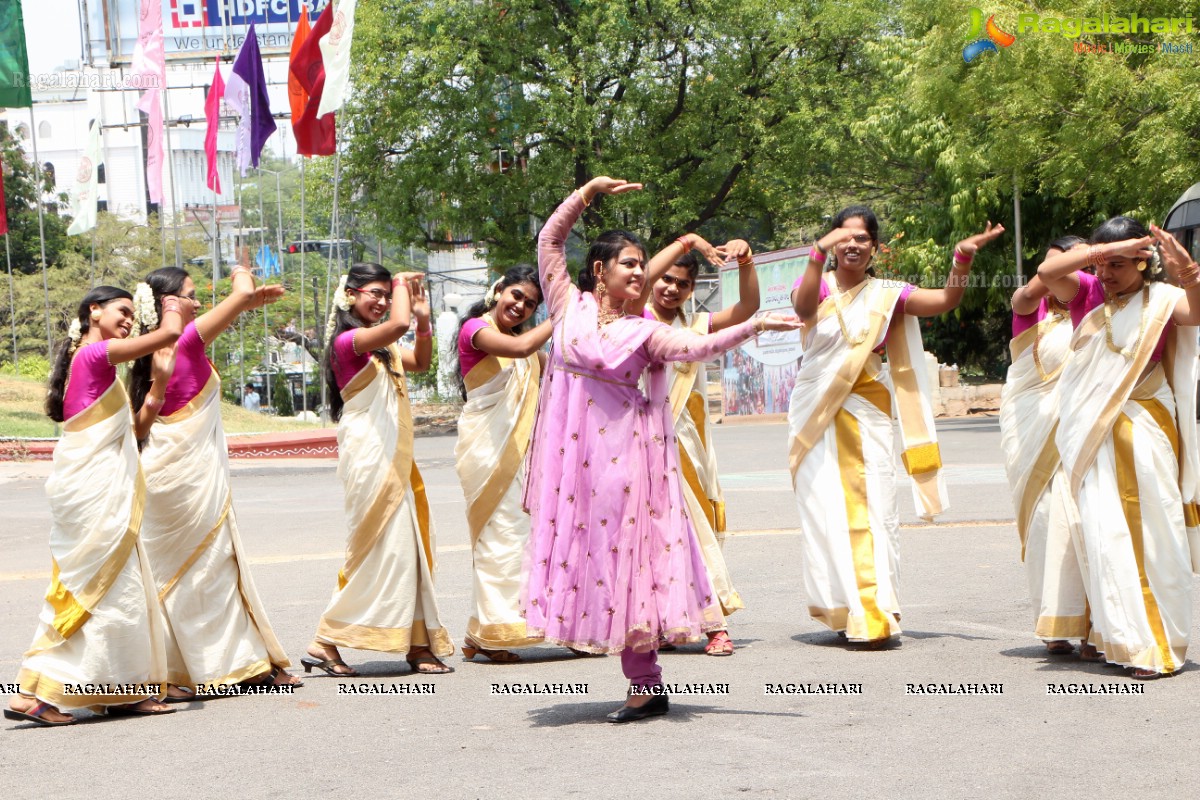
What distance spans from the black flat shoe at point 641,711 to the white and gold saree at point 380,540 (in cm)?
155

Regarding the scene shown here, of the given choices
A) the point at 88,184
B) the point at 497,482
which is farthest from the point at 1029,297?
the point at 88,184

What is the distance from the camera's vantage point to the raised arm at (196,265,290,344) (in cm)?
567

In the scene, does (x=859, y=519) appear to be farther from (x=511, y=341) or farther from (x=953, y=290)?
(x=511, y=341)

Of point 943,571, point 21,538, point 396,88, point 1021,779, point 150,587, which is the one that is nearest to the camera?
point 1021,779

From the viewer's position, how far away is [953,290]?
21.6 feet

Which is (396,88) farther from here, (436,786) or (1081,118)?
(436,786)

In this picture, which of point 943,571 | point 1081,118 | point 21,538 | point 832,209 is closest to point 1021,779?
point 943,571

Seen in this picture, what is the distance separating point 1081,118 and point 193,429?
17.0m

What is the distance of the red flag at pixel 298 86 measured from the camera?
2494 cm

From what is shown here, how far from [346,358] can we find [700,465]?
193 centimetres

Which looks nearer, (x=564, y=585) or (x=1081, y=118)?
(x=564, y=585)

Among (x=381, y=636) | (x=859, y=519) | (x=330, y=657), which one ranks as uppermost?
(x=859, y=519)

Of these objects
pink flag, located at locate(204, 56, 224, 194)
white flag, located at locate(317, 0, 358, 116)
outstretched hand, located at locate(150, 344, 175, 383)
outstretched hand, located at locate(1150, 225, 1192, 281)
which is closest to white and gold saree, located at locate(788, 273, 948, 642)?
outstretched hand, located at locate(1150, 225, 1192, 281)

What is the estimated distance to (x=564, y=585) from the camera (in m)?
5.26
